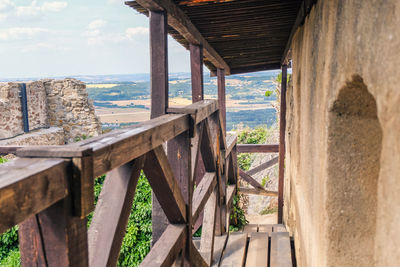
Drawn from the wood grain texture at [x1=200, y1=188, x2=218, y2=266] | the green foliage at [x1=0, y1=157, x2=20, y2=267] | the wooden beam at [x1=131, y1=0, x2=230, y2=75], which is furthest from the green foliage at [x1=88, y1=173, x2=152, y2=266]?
the wooden beam at [x1=131, y1=0, x2=230, y2=75]

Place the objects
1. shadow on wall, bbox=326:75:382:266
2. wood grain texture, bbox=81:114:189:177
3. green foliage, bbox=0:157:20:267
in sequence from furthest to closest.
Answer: green foliage, bbox=0:157:20:267 < shadow on wall, bbox=326:75:382:266 < wood grain texture, bbox=81:114:189:177

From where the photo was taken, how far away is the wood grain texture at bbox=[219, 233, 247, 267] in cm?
389

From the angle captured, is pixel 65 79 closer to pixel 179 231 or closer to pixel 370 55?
pixel 179 231

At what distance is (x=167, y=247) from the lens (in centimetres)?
226

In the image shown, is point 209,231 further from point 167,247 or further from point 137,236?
point 137,236

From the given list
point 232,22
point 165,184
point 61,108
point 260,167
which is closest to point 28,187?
point 165,184

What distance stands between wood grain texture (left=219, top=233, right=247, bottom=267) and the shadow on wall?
223 centimetres

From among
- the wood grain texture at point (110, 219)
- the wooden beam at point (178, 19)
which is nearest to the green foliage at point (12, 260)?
the wooden beam at point (178, 19)

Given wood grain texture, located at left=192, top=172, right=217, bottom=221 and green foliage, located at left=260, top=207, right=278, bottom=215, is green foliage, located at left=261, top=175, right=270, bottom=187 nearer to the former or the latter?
green foliage, located at left=260, top=207, right=278, bottom=215

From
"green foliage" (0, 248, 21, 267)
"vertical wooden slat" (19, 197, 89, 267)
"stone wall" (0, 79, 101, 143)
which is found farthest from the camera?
"stone wall" (0, 79, 101, 143)

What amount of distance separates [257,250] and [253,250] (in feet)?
0.14

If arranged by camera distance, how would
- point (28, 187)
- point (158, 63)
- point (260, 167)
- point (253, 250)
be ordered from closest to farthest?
point (28, 187) → point (158, 63) → point (253, 250) → point (260, 167)

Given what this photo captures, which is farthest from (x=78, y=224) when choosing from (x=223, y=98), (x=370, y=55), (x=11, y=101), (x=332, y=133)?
(x=11, y=101)

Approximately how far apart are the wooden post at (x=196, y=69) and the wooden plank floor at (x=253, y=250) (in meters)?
1.68
